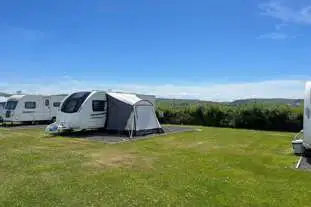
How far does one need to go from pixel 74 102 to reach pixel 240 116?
413 inches

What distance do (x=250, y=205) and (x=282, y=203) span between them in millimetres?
571

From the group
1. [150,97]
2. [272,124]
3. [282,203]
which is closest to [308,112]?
[282,203]

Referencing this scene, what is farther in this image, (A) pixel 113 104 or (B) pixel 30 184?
(A) pixel 113 104

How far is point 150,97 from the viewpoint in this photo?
78.1ft

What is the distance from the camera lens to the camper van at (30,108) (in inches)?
879

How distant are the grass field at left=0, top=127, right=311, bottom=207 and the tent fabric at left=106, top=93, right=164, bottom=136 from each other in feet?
9.79

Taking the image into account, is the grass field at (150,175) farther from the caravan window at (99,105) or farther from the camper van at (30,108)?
the camper van at (30,108)

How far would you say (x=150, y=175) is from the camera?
814 cm

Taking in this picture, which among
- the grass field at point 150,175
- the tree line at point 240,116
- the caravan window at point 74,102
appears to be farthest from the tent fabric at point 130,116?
the tree line at point 240,116

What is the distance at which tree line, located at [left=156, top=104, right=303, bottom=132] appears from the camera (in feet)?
66.4

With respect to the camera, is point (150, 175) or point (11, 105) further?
point (11, 105)

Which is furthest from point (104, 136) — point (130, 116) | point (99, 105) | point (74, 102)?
point (74, 102)

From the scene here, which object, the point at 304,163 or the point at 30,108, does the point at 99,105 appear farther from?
the point at 304,163

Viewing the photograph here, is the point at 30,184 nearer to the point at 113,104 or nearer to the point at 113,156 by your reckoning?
the point at 113,156
